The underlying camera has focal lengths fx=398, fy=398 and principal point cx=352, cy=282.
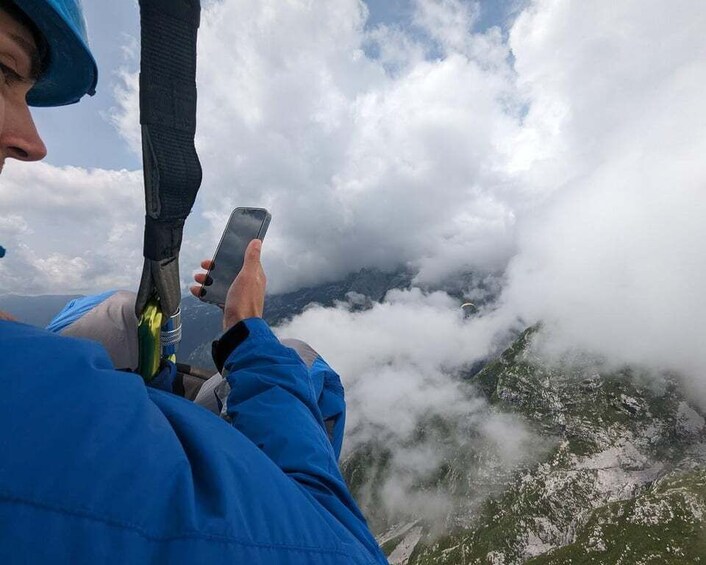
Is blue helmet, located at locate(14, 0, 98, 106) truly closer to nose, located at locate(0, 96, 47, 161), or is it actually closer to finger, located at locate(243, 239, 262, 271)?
nose, located at locate(0, 96, 47, 161)

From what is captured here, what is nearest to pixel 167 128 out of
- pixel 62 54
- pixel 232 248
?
pixel 62 54

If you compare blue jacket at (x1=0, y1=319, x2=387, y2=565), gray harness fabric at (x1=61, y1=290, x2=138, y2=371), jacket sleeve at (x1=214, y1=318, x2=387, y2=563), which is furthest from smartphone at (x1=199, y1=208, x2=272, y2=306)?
blue jacket at (x1=0, y1=319, x2=387, y2=565)

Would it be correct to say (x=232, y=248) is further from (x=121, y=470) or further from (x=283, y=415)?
(x=121, y=470)

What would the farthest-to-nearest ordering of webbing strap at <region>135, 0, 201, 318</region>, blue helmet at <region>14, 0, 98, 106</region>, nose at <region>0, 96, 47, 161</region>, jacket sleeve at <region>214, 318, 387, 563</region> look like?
webbing strap at <region>135, 0, 201, 318</region>
blue helmet at <region>14, 0, 98, 106</region>
jacket sleeve at <region>214, 318, 387, 563</region>
nose at <region>0, 96, 47, 161</region>

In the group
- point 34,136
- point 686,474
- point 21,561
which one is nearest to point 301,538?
point 21,561

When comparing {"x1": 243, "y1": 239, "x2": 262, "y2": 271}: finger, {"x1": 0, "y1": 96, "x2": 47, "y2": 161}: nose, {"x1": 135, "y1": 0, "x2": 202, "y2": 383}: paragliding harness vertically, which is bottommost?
{"x1": 0, "y1": 96, "x2": 47, "y2": 161}: nose

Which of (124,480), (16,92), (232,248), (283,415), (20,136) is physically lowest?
(124,480)

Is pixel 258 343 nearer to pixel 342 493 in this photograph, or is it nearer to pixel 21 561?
pixel 342 493
